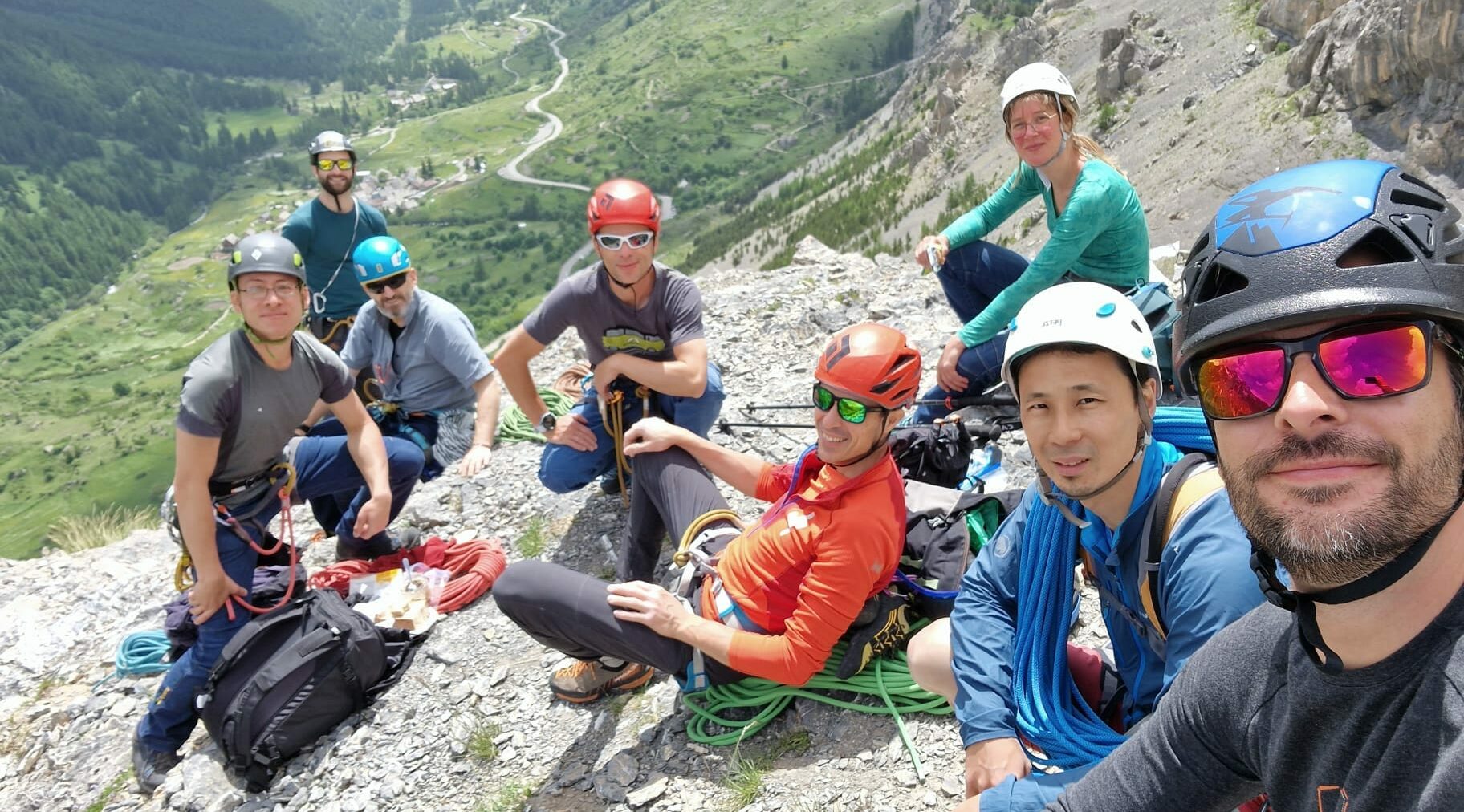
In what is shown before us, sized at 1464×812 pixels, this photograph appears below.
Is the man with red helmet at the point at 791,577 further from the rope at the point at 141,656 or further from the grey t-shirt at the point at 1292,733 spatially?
the rope at the point at 141,656

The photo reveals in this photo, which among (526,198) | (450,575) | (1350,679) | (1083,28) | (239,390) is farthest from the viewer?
(526,198)

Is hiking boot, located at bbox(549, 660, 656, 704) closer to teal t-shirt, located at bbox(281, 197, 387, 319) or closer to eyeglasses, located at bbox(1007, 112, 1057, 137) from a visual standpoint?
eyeglasses, located at bbox(1007, 112, 1057, 137)

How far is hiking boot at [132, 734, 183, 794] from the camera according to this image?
568 cm

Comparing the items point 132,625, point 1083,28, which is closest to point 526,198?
point 1083,28

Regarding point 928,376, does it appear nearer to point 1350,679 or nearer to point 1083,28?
point 1350,679

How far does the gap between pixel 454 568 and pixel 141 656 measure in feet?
9.05

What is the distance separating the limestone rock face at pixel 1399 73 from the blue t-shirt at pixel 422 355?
85.8ft

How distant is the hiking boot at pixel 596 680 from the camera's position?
5281 millimetres

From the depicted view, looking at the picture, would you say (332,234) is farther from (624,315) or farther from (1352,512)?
(1352,512)

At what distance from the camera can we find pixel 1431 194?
1.75 m

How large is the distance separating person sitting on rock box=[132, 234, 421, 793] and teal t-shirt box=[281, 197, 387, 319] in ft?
12.1

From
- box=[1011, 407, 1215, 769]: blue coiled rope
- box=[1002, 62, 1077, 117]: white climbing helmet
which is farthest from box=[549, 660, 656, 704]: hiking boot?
box=[1002, 62, 1077, 117]: white climbing helmet

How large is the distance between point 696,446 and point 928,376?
4171mm

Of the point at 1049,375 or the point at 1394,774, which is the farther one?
the point at 1049,375
